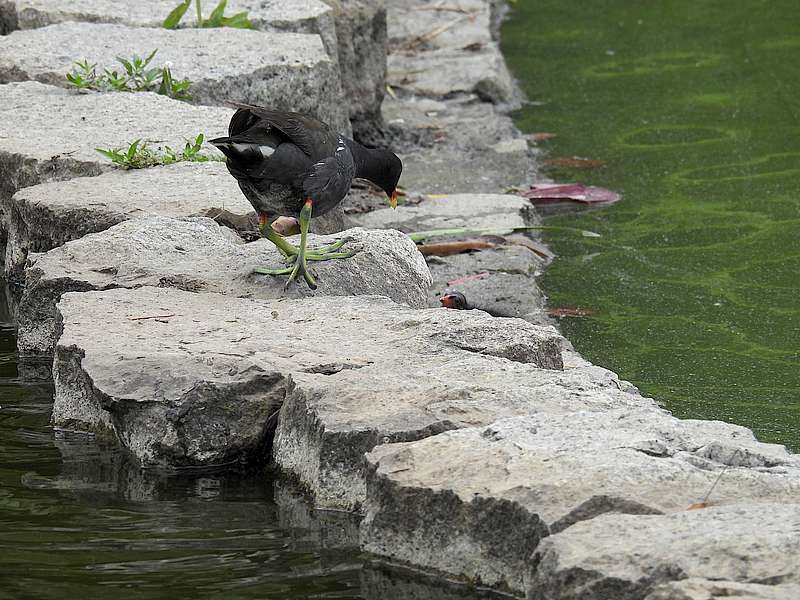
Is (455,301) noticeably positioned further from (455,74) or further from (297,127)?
(455,74)

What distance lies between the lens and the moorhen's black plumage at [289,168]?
13.8 feet

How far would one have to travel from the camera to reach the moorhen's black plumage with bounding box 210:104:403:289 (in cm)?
419

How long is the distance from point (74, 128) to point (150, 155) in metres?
0.54

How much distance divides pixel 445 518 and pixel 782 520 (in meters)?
0.71

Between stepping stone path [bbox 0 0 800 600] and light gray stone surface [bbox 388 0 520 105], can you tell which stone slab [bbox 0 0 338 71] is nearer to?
stepping stone path [bbox 0 0 800 600]

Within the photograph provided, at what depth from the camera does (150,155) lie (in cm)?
555

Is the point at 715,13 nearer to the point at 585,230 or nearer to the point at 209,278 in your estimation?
the point at 585,230

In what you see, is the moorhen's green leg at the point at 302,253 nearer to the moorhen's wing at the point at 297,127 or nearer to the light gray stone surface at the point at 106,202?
the moorhen's wing at the point at 297,127

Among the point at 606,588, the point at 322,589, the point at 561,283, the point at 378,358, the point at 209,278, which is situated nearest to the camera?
the point at 606,588

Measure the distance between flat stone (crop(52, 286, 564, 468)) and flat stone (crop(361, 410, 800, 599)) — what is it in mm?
218

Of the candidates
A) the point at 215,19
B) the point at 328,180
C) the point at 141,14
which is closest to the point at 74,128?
the point at 215,19

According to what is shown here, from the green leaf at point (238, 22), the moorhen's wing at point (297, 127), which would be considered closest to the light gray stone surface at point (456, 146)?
the green leaf at point (238, 22)

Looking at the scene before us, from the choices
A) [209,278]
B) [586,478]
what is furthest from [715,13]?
[586,478]

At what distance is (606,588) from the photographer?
8.34 feet
